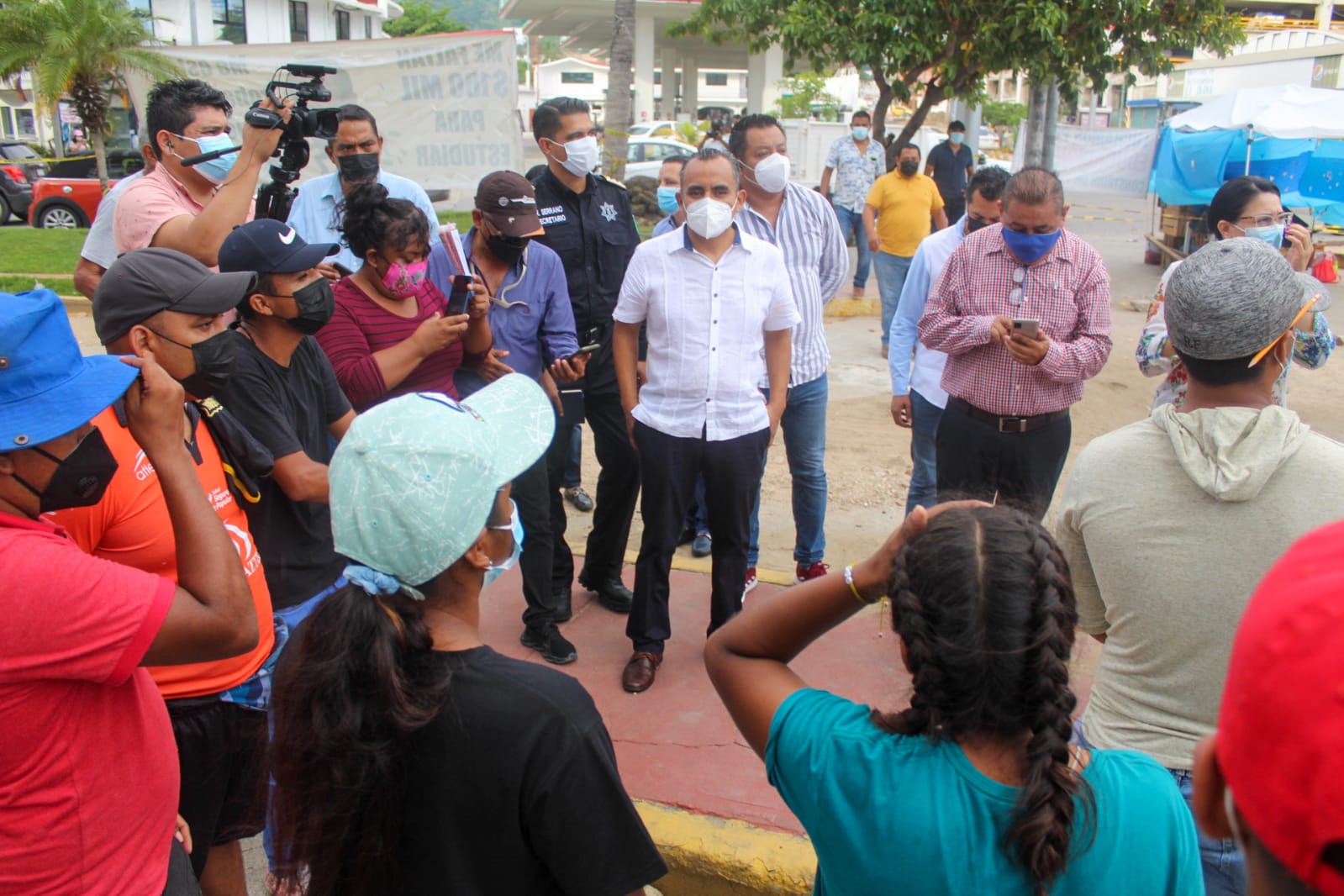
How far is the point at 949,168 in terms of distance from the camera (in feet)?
44.4

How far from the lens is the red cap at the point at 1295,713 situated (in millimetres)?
698

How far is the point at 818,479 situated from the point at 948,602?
11.3ft

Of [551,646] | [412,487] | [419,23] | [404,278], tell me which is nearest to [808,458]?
[551,646]

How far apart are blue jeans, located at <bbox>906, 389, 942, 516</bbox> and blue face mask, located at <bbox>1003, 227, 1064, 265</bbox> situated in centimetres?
95

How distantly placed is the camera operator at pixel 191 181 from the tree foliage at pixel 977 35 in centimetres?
962

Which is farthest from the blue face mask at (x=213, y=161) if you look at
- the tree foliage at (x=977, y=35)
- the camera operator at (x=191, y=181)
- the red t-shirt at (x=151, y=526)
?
the tree foliage at (x=977, y=35)

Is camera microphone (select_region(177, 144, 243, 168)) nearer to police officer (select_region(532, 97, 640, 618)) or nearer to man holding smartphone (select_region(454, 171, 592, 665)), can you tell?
man holding smartphone (select_region(454, 171, 592, 665))

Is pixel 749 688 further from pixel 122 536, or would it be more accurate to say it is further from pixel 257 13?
pixel 257 13

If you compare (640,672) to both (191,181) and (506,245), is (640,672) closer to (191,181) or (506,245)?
(506,245)

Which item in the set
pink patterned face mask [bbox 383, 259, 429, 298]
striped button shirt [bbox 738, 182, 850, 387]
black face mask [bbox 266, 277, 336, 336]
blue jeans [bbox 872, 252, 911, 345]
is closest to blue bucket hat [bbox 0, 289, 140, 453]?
black face mask [bbox 266, 277, 336, 336]

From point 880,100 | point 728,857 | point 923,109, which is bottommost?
point 728,857

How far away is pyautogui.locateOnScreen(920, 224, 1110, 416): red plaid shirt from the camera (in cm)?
382

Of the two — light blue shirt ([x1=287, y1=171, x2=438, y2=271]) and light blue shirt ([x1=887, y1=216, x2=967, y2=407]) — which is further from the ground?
light blue shirt ([x1=287, y1=171, x2=438, y2=271])

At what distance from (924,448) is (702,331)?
4.56 feet
